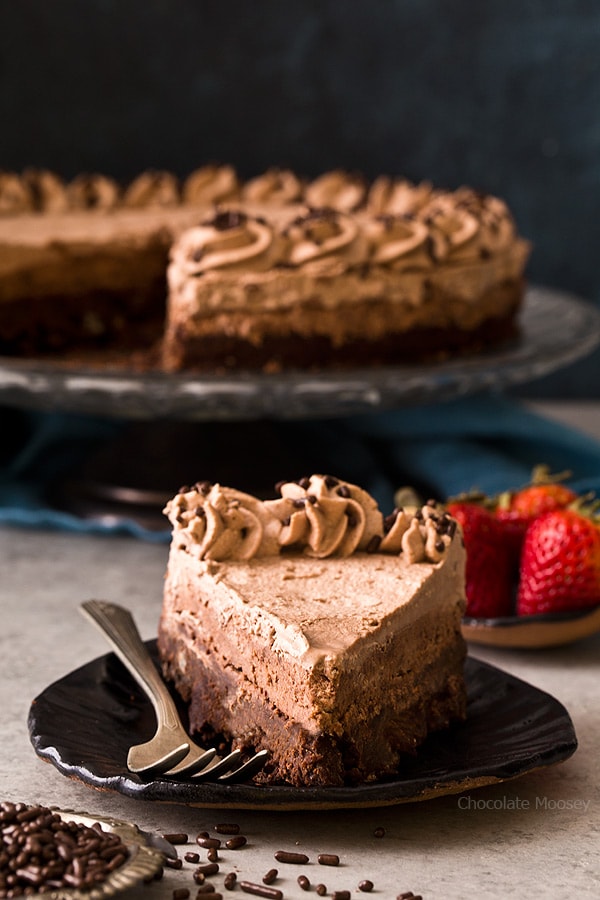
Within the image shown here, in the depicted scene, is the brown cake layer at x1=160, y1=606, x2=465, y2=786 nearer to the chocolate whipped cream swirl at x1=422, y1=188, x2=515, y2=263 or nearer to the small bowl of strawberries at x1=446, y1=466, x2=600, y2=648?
the small bowl of strawberries at x1=446, y1=466, x2=600, y2=648

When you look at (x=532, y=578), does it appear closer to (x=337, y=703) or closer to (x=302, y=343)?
(x=337, y=703)

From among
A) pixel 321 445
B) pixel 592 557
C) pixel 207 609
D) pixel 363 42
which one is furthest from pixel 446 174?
pixel 207 609

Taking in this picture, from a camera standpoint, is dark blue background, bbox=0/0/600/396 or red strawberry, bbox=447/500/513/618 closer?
red strawberry, bbox=447/500/513/618

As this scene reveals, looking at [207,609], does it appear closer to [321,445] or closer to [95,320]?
[321,445]

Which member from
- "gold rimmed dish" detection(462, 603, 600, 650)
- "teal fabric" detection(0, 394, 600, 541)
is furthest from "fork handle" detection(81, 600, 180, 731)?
"teal fabric" detection(0, 394, 600, 541)

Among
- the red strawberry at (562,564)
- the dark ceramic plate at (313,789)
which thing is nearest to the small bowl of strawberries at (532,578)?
the red strawberry at (562,564)

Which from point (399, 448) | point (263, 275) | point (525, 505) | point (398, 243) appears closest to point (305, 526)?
point (525, 505)
